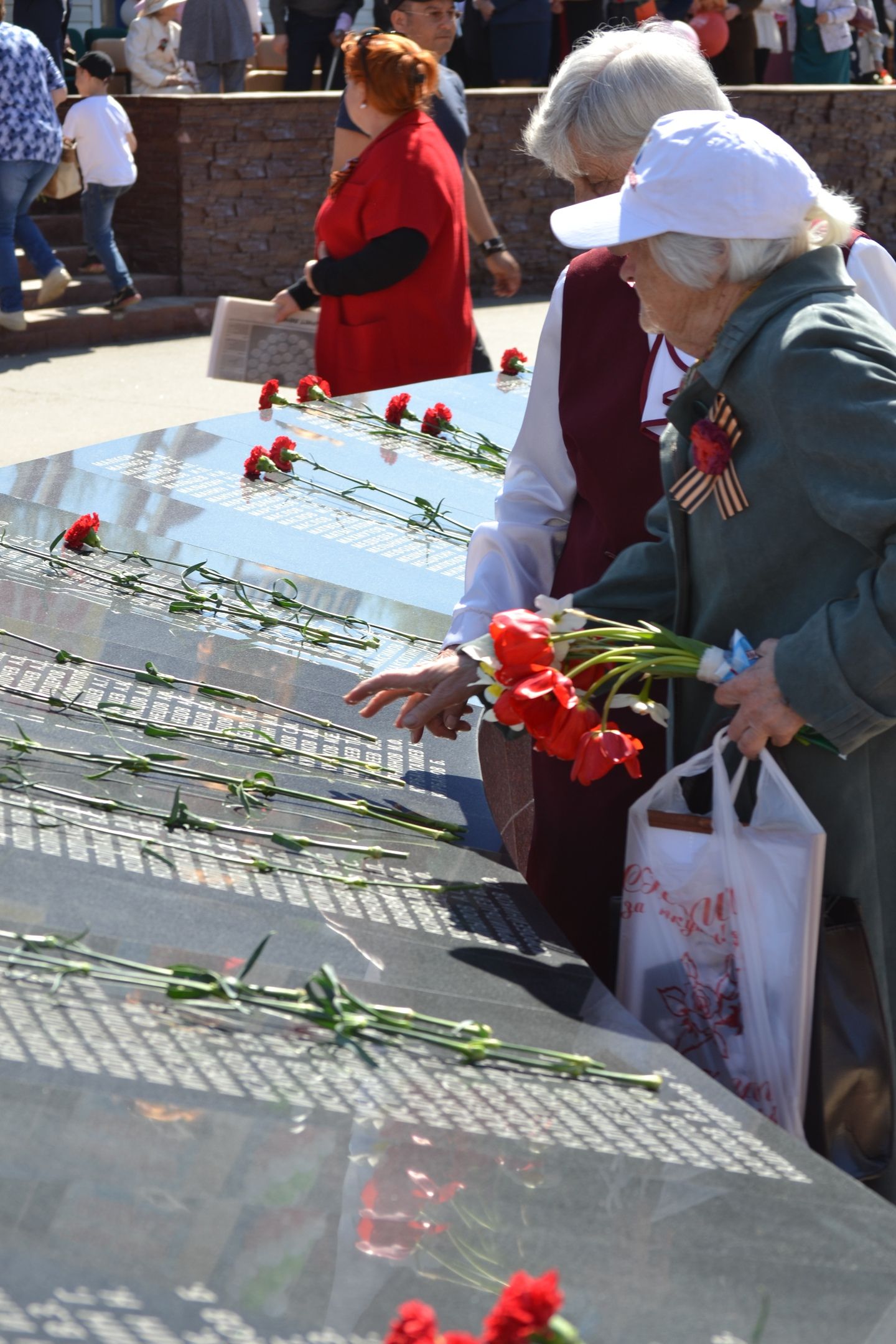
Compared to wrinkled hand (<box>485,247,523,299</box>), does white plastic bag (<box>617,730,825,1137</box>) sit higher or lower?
lower

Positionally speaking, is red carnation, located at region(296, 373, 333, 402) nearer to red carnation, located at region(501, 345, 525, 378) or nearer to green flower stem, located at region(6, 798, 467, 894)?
red carnation, located at region(501, 345, 525, 378)

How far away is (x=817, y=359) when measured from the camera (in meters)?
1.63

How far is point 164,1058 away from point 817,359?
918 millimetres

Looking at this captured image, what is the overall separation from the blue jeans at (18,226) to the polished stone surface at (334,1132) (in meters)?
7.19

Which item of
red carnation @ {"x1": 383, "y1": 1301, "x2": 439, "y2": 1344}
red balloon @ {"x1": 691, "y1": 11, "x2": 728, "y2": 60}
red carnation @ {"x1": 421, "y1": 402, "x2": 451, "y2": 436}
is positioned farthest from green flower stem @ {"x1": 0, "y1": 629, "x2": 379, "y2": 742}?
red balloon @ {"x1": 691, "y1": 11, "x2": 728, "y2": 60}

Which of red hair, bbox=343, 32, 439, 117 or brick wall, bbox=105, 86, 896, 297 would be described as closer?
red hair, bbox=343, 32, 439, 117

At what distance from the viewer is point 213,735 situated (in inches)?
86.5

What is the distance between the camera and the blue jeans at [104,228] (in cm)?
944

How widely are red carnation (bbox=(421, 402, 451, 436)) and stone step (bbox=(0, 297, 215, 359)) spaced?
594 cm

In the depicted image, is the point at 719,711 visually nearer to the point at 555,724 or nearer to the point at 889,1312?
the point at 555,724

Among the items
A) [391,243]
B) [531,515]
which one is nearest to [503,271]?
[391,243]

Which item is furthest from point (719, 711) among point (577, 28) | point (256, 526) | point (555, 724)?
point (577, 28)

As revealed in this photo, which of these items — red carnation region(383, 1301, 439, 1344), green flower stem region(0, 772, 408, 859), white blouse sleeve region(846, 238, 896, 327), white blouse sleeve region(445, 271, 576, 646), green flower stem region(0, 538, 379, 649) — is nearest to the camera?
red carnation region(383, 1301, 439, 1344)

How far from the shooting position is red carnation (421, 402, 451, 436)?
3.95 meters
